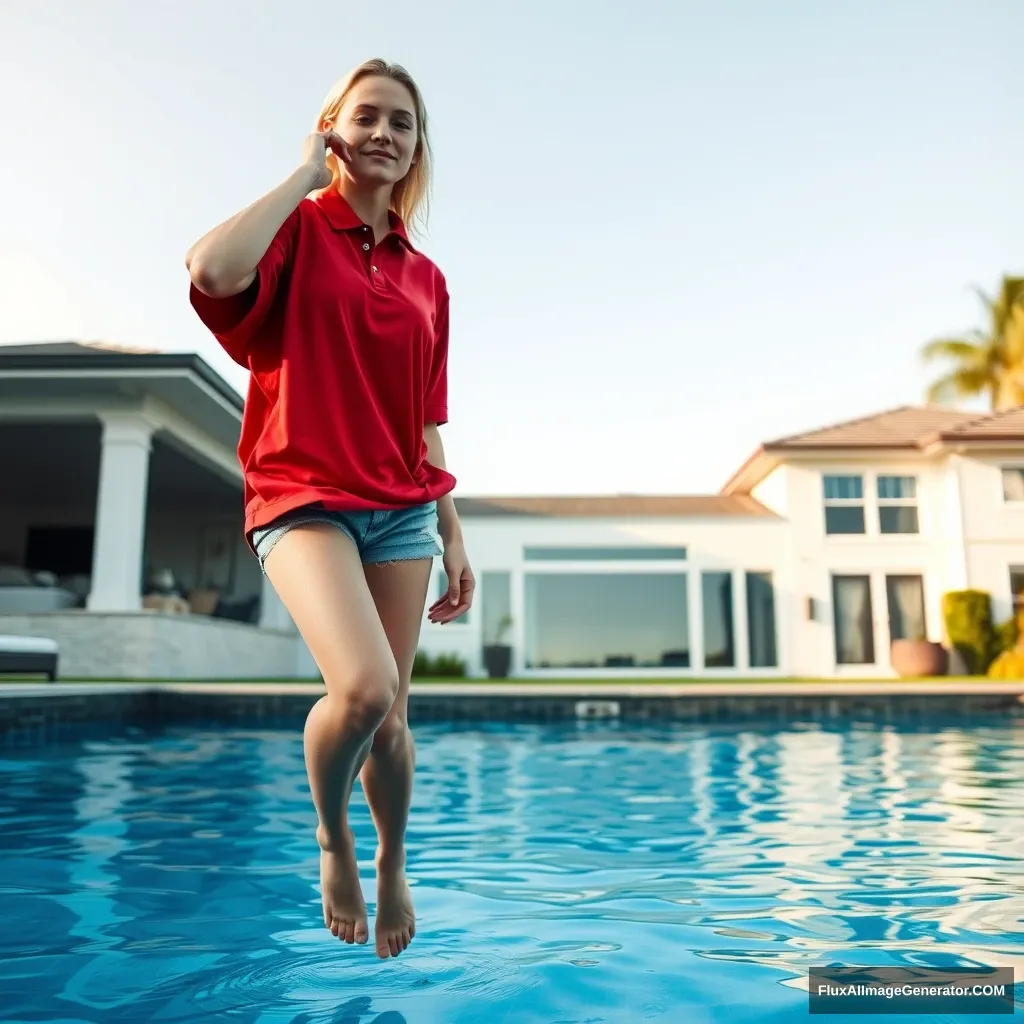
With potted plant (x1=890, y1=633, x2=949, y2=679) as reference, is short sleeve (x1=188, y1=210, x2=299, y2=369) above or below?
above

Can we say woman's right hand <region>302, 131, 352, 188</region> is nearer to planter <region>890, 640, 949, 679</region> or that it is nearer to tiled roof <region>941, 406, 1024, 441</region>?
planter <region>890, 640, 949, 679</region>

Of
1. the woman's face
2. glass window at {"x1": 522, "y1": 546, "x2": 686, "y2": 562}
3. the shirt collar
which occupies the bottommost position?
the shirt collar

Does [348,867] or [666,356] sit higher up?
[666,356]

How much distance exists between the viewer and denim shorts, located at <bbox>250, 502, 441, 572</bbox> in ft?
5.55

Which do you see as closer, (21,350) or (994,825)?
(994,825)

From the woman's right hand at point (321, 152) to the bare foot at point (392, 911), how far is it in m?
1.34

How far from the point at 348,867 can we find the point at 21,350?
1278 centimetres

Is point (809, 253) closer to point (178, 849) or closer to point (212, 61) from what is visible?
point (212, 61)

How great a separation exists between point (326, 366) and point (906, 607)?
57.6 feet

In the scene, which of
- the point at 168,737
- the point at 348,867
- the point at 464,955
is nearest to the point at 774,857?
the point at 464,955

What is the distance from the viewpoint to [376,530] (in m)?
1.81

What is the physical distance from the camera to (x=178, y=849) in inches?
134

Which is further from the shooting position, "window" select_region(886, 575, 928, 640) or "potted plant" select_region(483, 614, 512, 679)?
"window" select_region(886, 575, 928, 640)

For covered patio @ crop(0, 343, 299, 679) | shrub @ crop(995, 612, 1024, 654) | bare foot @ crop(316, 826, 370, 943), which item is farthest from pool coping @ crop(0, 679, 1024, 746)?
bare foot @ crop(316, 826, 370, 943)
